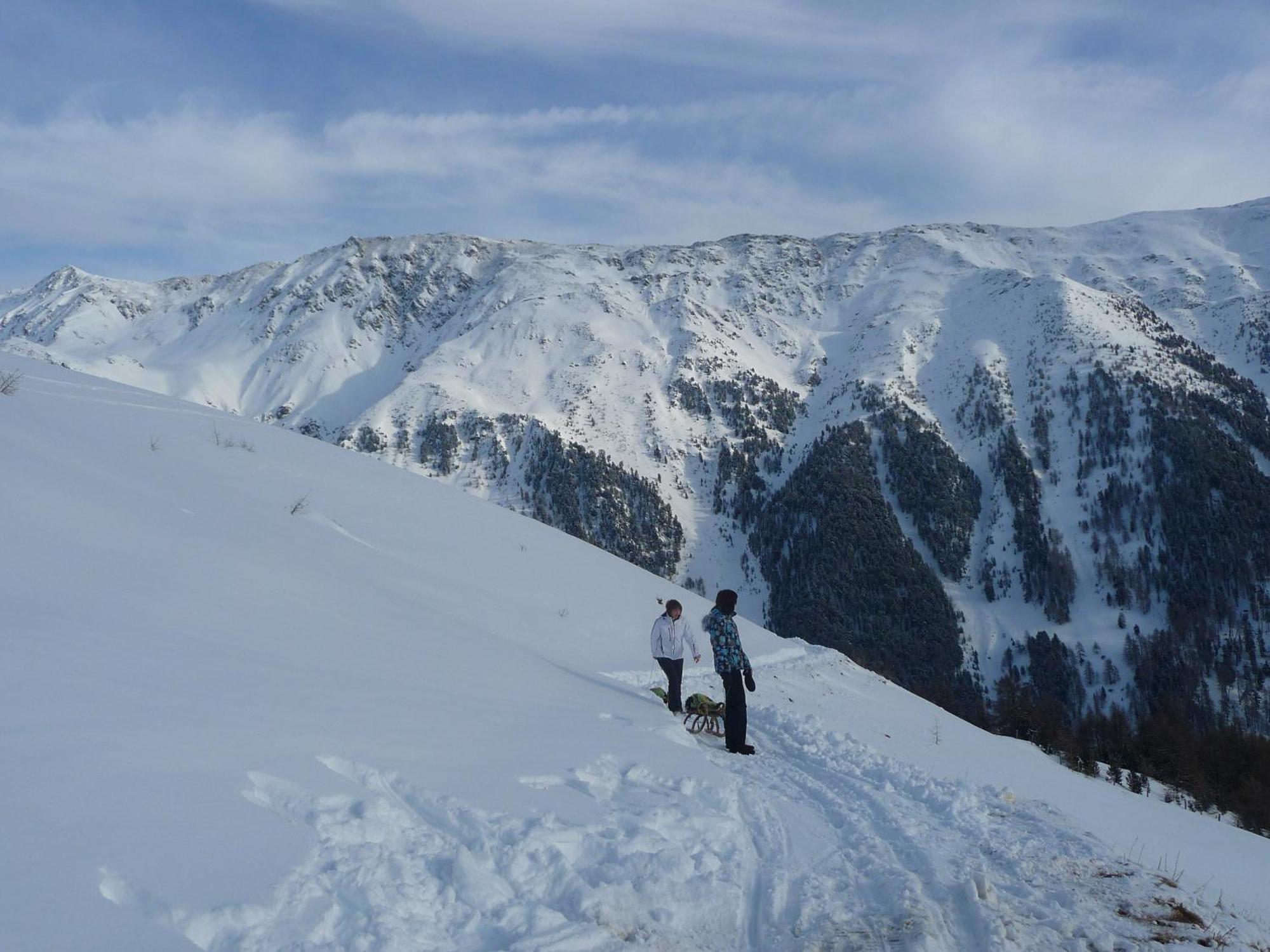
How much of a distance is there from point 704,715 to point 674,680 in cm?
79

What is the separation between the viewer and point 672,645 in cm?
1120

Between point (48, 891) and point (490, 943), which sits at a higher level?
point (48, 891)

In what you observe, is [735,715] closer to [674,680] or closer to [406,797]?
[674,680]

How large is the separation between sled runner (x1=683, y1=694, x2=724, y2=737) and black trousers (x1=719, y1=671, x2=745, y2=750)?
32.6 inches

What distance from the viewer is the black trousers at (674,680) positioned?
35.8 ft

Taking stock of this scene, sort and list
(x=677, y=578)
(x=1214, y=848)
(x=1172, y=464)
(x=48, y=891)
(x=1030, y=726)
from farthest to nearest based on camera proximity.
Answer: (x=677, y=578)
(x=1172, y=464)
(x=1030, y=726)
(x=1214, y=848)
(x=48, y=891)

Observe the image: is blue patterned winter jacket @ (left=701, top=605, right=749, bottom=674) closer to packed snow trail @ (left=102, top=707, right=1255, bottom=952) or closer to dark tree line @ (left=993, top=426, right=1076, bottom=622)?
packed snow trail @ (left=102, top=707, right=1255, bottom=952)

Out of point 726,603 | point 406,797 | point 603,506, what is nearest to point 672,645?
point 726,603

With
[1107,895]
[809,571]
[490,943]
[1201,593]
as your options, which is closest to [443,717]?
[490,943]

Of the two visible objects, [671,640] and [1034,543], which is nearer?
[671,640]

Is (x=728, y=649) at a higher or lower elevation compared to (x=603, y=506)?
lower

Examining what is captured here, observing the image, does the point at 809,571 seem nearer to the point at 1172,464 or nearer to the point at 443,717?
the point at 1172,464

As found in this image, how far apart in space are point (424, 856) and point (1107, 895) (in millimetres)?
4973

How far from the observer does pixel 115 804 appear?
3357 millimetres
